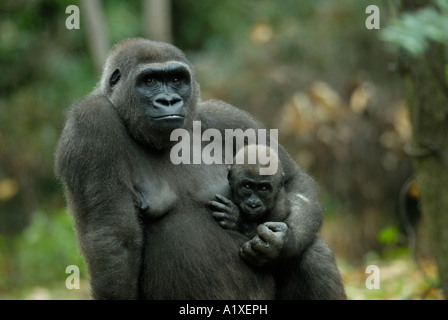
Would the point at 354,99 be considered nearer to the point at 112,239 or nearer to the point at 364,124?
the point at 364,124

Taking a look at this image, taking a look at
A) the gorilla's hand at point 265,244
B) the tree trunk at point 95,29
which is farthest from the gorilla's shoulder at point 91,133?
the tree trunk at point 95,29

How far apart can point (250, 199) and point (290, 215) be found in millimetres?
419

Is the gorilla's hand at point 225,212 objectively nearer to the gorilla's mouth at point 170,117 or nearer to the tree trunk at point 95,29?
the gorilla's mouth at point 170,117

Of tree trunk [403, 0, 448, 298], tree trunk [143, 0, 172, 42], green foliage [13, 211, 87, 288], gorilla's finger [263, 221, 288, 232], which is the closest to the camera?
gorilla's finger [263, 221, 288, 232]

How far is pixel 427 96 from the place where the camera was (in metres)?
6.02

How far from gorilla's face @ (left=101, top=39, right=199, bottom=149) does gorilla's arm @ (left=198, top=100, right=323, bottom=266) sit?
44 cm

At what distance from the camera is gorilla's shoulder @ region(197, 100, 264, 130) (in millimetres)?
5355

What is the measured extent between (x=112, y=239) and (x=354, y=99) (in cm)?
607

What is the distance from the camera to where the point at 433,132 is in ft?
19.8

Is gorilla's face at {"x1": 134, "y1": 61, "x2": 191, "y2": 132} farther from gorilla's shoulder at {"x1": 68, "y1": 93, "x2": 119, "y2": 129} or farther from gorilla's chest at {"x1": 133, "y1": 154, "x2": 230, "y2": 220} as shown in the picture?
gorilla's chest at {"x1": 133, "y1": 154, "x2": 230, "y2": 220}

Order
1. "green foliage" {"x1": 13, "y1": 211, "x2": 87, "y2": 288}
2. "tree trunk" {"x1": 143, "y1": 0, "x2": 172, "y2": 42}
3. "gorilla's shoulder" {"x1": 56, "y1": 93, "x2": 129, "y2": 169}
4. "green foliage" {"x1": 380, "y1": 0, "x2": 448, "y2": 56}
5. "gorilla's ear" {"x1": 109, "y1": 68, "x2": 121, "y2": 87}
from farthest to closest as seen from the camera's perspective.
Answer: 1. "tree trunk" {"x1": 143, "y1": 0, "x2": 172, "y2": 42}
2. "green foliage" {"x1": 13, "y1": 211, "x2": 87, "y2": 288}
3. "gorilla's ear" {"x1": 109, "y1": 68, "x2": 121, "y2": 87}
4. "gorilla's shoulder" {"x1": 56, "y1": 93, "x2": 129, "y2": 169}
5. "green foliage" {"x1": 380, "y1": 0, "x2": 448, "y2": 56}

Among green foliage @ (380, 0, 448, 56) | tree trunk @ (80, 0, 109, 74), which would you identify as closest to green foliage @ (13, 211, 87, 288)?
tree trunk @ (80, 0, 109, 74)

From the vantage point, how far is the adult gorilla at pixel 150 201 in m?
4.42

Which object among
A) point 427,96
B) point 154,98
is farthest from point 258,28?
point 154,98
